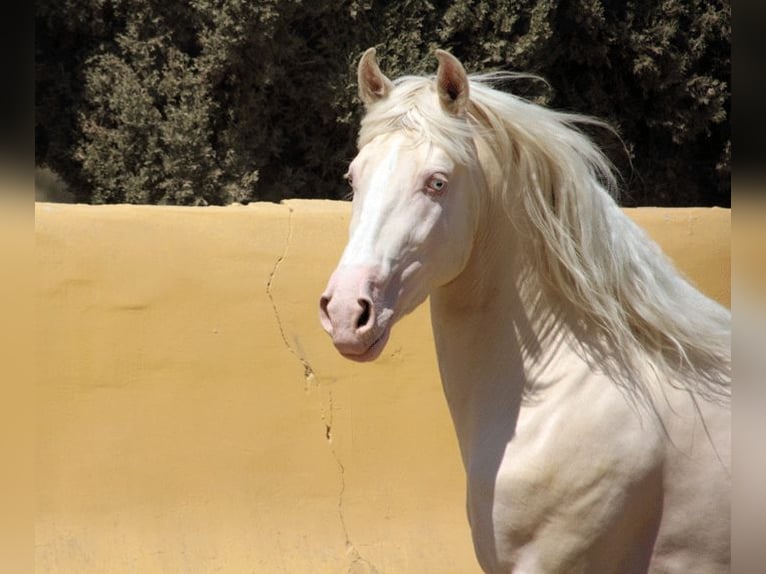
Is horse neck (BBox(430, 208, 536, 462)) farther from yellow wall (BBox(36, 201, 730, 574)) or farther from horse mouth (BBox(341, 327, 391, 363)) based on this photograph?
yellow wall (BBox(36, 201, 730, 574))

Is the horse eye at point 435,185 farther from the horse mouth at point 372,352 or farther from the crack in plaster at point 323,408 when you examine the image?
the crack in plaster at point 323,408

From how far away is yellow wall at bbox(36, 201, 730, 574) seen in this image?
4230mm

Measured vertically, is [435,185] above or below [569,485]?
above

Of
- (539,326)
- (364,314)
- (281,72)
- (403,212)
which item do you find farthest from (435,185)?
(281,72)

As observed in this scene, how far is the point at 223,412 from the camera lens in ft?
14.4

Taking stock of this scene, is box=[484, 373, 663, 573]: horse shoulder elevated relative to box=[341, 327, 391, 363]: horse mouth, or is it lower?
lower

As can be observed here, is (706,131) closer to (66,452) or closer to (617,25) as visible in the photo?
(617,25)

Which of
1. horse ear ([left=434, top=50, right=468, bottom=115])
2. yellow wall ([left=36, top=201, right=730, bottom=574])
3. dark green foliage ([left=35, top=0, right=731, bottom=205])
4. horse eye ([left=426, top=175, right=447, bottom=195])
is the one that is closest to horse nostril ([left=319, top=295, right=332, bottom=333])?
horse eye ([left=426, top=175, right=447, bottom=195])

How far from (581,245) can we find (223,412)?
2.13 metres

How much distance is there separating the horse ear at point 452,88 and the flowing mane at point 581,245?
0.03m

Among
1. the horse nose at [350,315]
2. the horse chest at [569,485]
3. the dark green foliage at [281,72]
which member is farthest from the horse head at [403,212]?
the dark green foliage at [281,72]

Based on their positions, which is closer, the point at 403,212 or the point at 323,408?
the point at 403,212

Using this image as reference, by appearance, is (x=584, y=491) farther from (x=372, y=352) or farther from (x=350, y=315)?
(x=350, y=315)

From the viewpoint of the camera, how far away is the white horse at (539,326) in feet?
8.38
